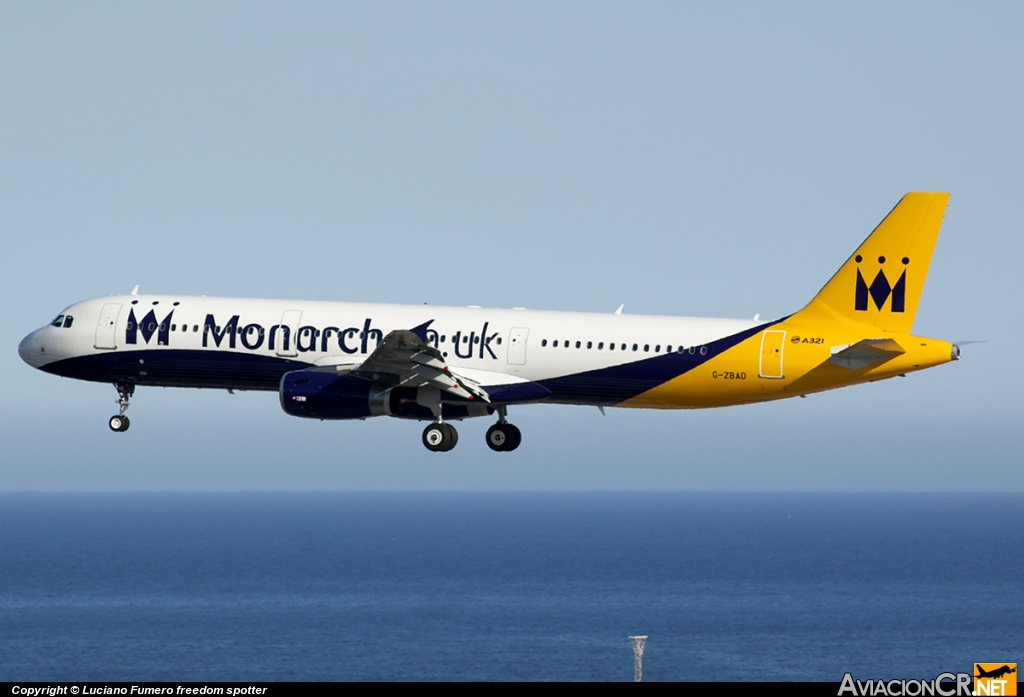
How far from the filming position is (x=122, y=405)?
187 feet

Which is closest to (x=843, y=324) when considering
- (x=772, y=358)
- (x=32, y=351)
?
(x=772, y=358)

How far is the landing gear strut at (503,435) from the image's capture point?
5400 centimetres

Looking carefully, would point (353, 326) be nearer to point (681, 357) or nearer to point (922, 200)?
point (681, 357)

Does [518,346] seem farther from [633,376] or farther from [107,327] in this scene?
[107,327]

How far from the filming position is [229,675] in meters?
177

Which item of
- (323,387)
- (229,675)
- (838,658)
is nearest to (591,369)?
(323,387)

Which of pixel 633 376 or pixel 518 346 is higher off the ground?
pixel 518 346

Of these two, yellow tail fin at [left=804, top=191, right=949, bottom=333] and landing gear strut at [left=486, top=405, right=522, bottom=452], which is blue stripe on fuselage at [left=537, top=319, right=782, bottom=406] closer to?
yellow tail fin at [left=804, top=191, right=949, bottom=333]

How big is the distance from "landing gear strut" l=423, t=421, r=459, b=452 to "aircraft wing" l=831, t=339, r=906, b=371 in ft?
49.2

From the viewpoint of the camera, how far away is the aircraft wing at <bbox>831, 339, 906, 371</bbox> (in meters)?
47.5

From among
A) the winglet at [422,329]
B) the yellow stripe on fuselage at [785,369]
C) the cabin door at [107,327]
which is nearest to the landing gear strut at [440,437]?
the winglet at [422,329]

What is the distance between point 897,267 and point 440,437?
61.2ft

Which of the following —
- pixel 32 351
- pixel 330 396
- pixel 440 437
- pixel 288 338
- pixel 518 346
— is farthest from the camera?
pixel 32 351

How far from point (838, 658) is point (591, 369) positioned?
160 meters
